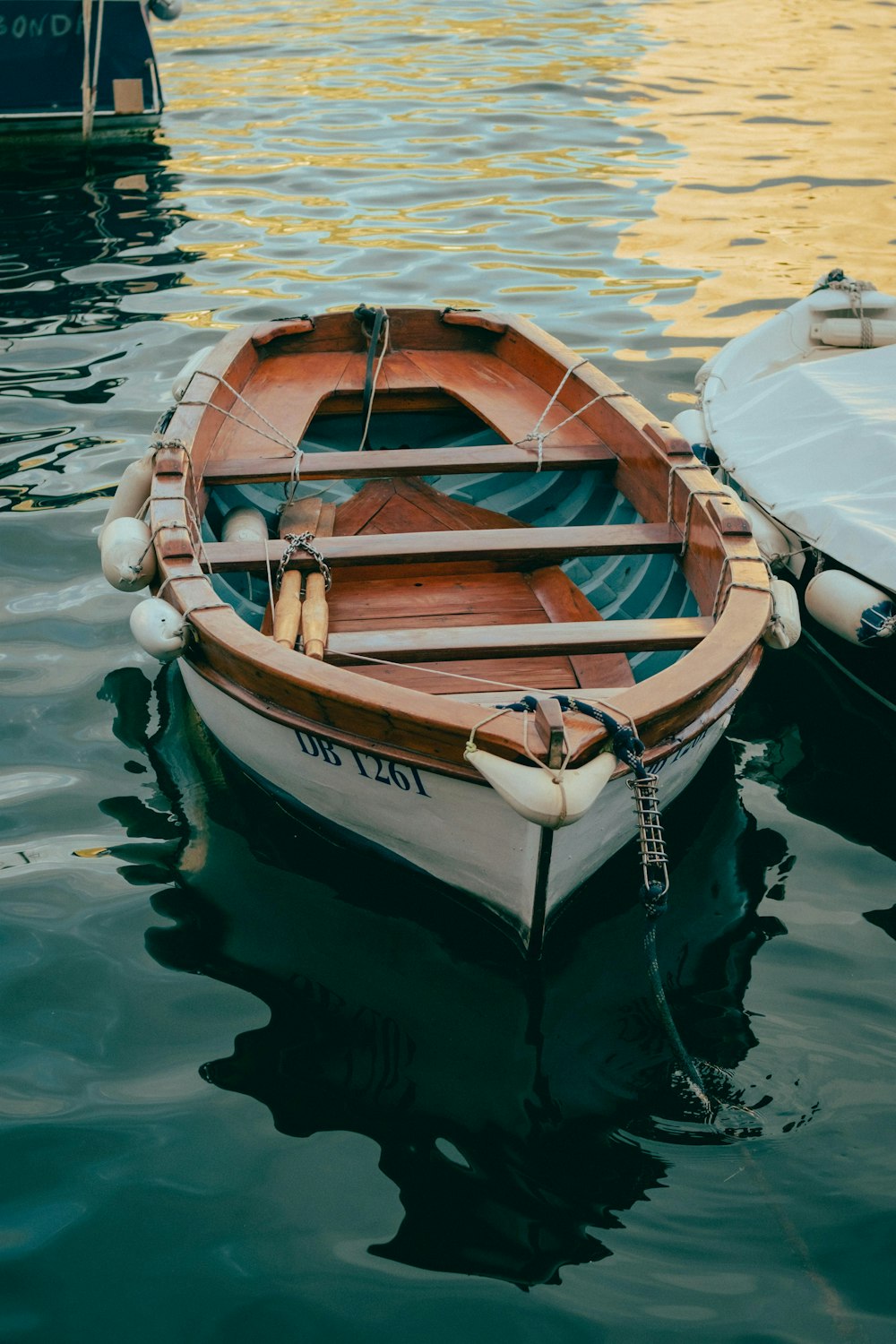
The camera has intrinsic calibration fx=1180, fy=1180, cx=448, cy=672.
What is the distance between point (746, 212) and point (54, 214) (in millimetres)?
6426

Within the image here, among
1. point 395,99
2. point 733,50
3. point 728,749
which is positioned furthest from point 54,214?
point 733,50

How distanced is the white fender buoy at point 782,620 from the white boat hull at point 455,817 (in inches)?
14.4

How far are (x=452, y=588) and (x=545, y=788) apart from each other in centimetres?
233

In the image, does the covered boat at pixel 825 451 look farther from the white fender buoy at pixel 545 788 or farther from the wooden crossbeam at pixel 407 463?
the white fender buoy at pixel 545 788

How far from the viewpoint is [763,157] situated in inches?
506

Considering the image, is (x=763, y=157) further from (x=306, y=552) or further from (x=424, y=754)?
(x=424, y=754)

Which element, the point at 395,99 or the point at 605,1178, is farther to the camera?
the point at 395,99

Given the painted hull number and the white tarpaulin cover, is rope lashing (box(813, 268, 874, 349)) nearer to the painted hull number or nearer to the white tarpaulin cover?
the white tarpaulin cover

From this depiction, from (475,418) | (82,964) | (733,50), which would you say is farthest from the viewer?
(733,50)

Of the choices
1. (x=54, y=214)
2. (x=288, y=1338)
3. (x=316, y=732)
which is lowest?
(x=288, y=1338)

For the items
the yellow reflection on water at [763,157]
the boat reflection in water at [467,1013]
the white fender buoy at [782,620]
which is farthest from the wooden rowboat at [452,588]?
the yellow reflection on water at [763,157]

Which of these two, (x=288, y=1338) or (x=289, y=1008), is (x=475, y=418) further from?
(x=288, y=1338)

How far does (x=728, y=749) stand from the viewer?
15.5 ft

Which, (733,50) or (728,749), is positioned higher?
(733,50)
